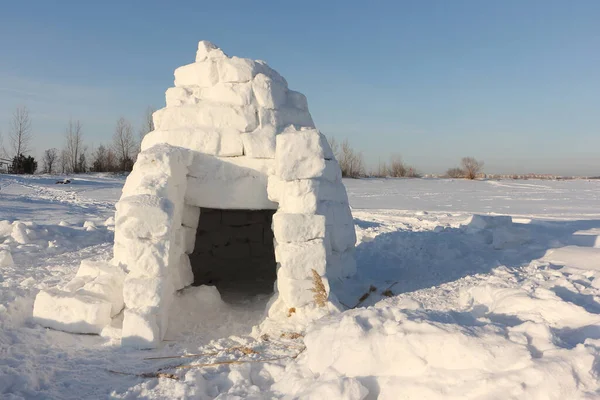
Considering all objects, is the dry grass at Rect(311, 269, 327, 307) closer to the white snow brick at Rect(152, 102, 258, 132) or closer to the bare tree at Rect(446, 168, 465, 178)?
the white snow brick at Rect(152, 102, 258, 132)

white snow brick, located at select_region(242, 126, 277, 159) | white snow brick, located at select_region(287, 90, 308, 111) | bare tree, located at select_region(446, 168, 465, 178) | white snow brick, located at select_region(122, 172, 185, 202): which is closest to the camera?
white snow brick, located at select_region(122, 172, 185, 202)

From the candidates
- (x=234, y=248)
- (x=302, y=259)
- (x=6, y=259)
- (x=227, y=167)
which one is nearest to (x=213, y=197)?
(x=227, y=167)

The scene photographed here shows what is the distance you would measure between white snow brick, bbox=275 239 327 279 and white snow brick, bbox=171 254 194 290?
3.47ft

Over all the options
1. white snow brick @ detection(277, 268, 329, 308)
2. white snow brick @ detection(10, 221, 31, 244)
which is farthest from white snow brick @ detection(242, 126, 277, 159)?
white snow brick @ detection(10, 221, 31, 244)

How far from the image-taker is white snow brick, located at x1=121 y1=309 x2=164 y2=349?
3.38 meters

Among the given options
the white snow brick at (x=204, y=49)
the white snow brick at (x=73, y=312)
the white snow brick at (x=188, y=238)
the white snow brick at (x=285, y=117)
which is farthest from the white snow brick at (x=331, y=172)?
the white snow brick at (x=73, y=312)

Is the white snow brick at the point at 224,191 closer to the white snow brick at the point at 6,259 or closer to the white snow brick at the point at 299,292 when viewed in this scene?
the white snow brick at the point at 299,292

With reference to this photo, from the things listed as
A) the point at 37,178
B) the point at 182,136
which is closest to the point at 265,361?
the point at 182,136

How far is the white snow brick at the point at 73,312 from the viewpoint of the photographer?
359 cm

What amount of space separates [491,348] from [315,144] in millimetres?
2362

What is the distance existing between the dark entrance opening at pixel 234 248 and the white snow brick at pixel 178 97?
214 cm

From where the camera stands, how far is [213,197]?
14.3 ft

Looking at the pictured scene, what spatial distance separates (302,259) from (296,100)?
208 cm

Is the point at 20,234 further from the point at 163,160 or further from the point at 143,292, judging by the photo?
the point at 143,292
